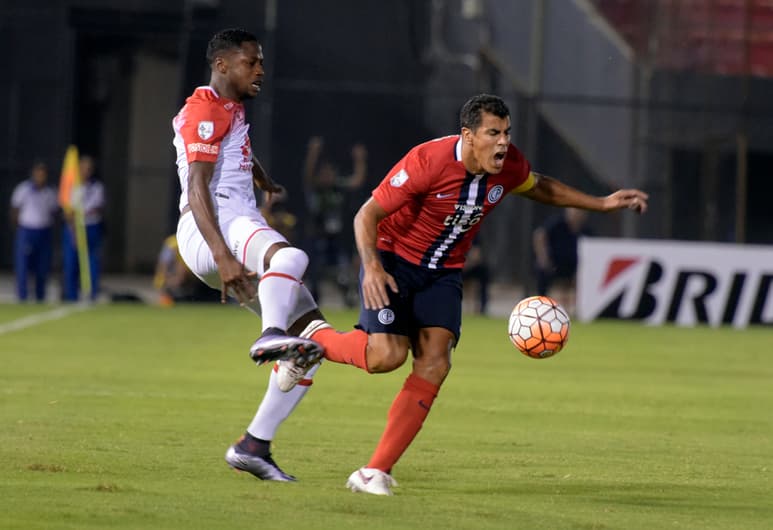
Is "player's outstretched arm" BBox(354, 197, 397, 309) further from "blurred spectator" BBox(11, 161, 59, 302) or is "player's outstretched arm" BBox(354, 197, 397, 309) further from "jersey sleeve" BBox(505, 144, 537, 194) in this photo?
"blurred spectator" BBox(11, 161, 59, 302)

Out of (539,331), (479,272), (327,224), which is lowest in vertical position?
(479,272)

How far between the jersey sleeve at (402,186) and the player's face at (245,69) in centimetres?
91

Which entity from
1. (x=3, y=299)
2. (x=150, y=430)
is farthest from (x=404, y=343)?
(x=3, y=299)

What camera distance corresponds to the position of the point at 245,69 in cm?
771

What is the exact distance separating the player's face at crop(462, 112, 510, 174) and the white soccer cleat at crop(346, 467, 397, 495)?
4.94 feet

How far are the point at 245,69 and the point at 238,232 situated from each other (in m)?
0.82

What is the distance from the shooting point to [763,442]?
31.4ft

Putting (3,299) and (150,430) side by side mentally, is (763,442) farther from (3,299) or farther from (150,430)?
(3,299)

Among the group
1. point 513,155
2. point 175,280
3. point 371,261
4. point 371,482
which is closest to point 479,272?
point 175,280

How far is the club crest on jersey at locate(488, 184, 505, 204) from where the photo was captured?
751cm

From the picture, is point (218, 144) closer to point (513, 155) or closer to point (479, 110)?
point (479, 110)

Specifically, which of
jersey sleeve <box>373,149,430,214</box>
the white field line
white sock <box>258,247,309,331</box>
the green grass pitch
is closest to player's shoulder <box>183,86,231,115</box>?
white sock <box>258,247,309,331</box>

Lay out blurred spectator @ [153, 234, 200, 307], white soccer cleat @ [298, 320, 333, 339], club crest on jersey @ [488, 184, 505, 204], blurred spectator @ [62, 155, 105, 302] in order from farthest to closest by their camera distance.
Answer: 1. blurred spectator @ [153, 234, 200, 307]
2. blurred spectator @ [62, 155, 105, 302]
3. white soccer cleat @ [298, 320, 333, 339]
4. club crest on jersey @ [488, 184, 505, 204]

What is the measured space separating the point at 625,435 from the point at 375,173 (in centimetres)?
1765
